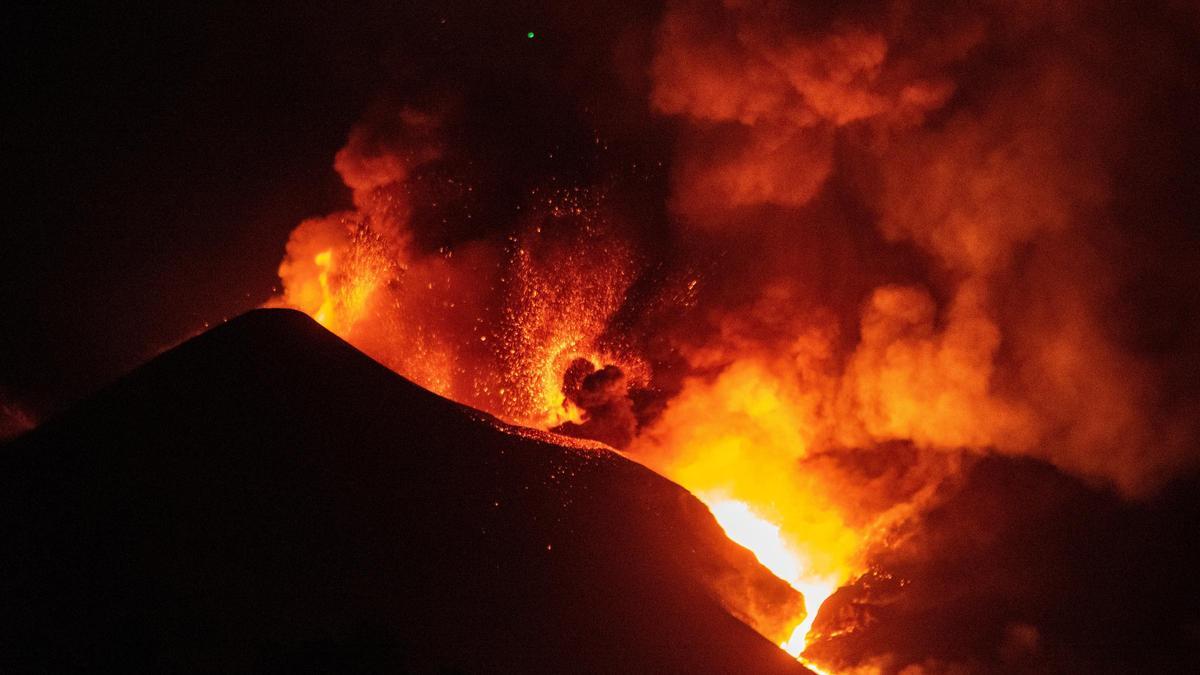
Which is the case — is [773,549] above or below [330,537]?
above

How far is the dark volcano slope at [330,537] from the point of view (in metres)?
7.89

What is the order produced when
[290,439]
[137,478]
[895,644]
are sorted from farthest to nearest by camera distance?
[895,644]
[290,439]
[137,478]

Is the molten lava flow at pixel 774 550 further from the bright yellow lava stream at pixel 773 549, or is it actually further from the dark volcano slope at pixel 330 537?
the dark volcano slope at pixel 330 537

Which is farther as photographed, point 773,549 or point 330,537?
point 773,549

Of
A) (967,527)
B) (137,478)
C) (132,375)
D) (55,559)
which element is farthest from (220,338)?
(967,527)

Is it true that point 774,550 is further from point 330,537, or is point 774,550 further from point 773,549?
point 330,537

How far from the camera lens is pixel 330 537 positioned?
9.29m

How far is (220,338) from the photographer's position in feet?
39.1

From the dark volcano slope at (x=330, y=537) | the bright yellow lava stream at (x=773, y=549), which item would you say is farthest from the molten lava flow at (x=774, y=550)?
the dark volcano slope at (x=330, y=537)

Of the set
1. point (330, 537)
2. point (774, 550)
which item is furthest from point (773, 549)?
point (330, 537)

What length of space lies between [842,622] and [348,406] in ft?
28.7

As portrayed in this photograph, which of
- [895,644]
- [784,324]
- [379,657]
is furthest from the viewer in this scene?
[784,324]

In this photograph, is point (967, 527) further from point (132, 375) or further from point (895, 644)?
point (132, 375)

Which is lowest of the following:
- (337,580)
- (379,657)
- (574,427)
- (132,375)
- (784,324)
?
(379,657)
